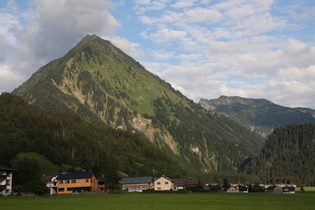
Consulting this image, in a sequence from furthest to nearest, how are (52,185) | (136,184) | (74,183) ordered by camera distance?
(136,184)
(52,185)
(74,183)

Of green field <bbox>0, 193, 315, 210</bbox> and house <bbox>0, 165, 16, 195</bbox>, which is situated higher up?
house <bbox>0, 165, 16, 195</bbox>

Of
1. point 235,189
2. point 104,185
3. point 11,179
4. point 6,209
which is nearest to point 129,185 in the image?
point 104,185

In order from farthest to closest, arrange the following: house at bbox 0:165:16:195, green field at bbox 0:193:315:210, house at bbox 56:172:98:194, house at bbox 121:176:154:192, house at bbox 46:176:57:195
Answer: house at bbox 121:176:154:192, house at bbox 46:176:57:195, house at bbox 56:172:98:194, house at bbox 0:165:16:195, green field at bbox 0:193:315:210

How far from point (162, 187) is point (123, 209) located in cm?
13243

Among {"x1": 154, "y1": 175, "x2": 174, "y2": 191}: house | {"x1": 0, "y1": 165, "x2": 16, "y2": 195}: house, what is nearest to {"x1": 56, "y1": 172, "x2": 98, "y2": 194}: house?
{"x1": 0, "y1": 165, "x2": 16, "y2": 195}: house

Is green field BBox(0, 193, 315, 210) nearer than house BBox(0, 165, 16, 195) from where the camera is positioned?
Yes

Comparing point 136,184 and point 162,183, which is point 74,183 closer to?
point 136,184

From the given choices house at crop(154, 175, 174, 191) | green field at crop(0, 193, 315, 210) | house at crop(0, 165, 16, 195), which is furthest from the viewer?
house at crop(154, 175, 174, 191)

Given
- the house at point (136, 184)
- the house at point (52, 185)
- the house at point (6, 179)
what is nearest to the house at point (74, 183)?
the house at point (52, 185)

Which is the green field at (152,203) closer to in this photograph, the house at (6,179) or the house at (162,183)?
the house at (6,179)

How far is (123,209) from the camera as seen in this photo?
6066cm

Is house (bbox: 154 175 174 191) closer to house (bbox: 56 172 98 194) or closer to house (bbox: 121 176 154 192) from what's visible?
house (bbox: 121 176 154 192)

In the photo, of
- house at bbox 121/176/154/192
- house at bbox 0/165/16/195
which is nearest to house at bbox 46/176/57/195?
house at bbox 0/165/16/195

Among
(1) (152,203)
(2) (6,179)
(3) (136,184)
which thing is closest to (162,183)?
(3) (136,184)
